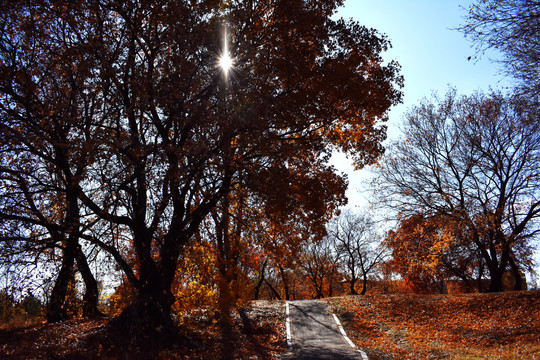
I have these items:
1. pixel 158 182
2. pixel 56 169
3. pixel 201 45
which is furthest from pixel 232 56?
pixel 56 169

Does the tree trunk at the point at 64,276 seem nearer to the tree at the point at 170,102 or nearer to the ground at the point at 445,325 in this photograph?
the tree at the point at 170,102

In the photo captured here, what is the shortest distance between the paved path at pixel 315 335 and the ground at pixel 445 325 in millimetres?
660

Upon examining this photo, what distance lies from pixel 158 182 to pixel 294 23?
6.90 meters

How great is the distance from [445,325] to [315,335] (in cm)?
600

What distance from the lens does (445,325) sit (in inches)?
638

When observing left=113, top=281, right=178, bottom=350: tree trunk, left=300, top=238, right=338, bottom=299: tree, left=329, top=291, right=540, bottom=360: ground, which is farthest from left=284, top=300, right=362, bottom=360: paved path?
left=300, top=238, right=338, bottom=299: tree

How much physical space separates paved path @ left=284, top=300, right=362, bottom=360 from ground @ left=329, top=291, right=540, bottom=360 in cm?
66

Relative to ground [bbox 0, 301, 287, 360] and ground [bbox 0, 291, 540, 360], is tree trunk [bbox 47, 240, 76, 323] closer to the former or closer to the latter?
ground [bbox 0, 301, 287, 360]

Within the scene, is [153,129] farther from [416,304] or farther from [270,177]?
[416,304]

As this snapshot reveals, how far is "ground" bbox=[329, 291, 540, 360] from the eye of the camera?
11531 millimetres

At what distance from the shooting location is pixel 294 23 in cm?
1183

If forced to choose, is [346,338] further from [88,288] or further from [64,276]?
[64,276]

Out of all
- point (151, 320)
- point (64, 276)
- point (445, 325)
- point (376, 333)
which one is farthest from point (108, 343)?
point (445, 325)

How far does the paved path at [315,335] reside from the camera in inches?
456
